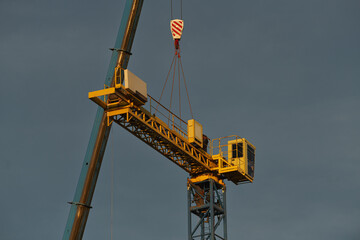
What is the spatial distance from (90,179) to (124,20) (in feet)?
43.2

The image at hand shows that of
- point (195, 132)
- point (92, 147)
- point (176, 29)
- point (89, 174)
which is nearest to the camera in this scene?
point (89, 174)

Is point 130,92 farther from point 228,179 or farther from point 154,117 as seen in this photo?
point 228,179

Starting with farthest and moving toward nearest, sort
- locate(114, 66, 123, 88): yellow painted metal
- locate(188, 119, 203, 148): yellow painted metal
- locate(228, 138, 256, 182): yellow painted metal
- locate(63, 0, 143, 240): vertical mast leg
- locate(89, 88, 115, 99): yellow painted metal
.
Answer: locate(228, 138, 256, 182): yellow painted metal
locate(188, 119, 203, 148): yellow painted metal
locate(114, 66, 123, 88): yellow painted metal
locate(63, 0, 143, 240): vertical mast leg
locate(89, 88, 115, 99): yellow painted metal

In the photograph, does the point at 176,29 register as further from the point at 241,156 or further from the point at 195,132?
the point at 241,156

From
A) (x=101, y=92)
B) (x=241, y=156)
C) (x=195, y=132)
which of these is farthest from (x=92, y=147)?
(x=241, y=156)

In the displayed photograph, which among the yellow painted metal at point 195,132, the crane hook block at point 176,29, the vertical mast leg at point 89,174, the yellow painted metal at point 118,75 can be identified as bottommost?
the vertical mast leg at point 89,174

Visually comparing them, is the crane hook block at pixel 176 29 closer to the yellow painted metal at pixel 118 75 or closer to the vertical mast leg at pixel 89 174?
the vertical mast leg at pixel 89 174

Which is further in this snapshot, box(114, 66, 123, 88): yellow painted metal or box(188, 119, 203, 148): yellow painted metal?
box(188, 119, 203, 148): yellow painted metal

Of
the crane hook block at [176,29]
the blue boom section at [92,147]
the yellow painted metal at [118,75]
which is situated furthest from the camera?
the crane hook block at [176,29]

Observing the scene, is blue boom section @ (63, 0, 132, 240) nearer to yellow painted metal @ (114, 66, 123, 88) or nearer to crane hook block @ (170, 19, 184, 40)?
yellow painted metal @ (114, 66, 123, 88)

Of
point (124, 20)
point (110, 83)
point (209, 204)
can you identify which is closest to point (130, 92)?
point (110, 83)

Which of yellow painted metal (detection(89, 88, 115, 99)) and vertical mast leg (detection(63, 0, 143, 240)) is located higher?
yellow painted metal (detection(89, 88, 115, 99))

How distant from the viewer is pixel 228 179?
95.1 meters

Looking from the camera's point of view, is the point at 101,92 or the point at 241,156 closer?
the point at 101,92
